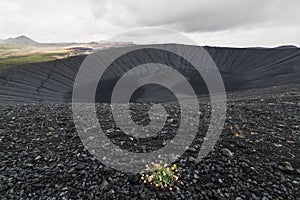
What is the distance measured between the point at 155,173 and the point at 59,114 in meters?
6.35

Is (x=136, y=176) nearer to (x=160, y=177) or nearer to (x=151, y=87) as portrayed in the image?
(x=160, y=177)

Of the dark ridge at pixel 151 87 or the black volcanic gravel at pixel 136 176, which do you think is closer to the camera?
the black volcanic gravel at pixel 136 176

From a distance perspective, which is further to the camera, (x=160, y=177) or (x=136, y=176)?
(x=136, y=176)

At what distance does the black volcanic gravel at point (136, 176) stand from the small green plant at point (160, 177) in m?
0.16

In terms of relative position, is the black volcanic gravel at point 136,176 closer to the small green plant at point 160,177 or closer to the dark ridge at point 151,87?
the small green plant at point 160,177

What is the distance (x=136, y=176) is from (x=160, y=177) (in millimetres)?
600

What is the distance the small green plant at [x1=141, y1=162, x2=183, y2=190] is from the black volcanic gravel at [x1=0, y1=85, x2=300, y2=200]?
0.16 m

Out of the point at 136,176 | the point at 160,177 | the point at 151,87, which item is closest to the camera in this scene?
the point at 160,177

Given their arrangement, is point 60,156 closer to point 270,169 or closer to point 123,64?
point 270,169

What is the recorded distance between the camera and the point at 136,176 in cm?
543

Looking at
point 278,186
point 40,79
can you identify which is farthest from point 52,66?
point 278,186

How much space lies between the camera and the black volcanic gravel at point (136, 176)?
5074 millimetres

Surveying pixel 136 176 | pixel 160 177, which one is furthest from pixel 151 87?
pixel 160 177

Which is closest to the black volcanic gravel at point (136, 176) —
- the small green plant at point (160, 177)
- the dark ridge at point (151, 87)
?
the small green plant at point (160, 177)
